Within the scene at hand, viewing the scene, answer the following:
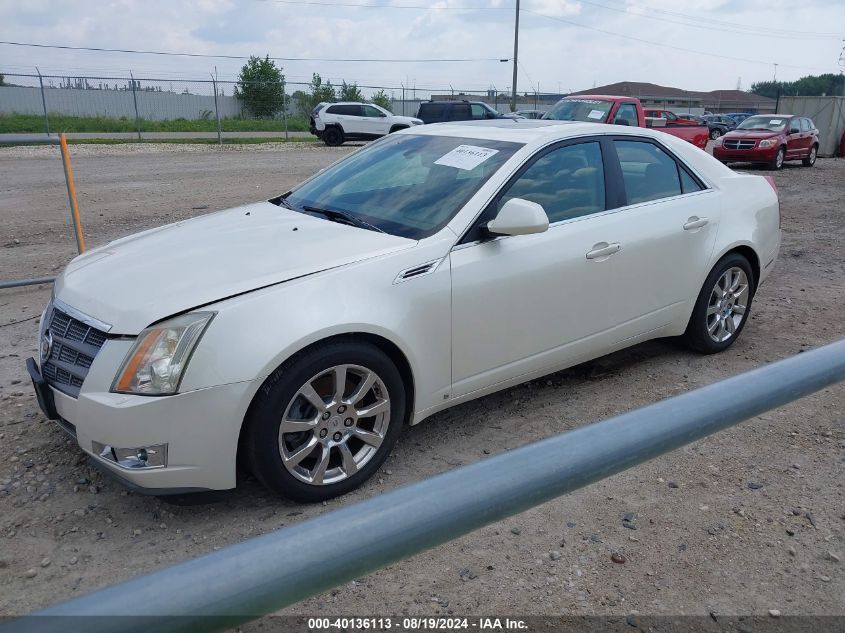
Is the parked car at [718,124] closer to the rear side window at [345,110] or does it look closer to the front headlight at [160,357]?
the rear side window at [345,110]

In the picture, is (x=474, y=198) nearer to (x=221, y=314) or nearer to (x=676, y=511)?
(x=221, y=314)

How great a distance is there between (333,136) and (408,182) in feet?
77.0

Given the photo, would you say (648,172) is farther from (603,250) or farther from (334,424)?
(334,424)

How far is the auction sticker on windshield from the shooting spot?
4039 mm

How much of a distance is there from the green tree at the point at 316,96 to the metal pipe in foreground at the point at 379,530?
3729cm

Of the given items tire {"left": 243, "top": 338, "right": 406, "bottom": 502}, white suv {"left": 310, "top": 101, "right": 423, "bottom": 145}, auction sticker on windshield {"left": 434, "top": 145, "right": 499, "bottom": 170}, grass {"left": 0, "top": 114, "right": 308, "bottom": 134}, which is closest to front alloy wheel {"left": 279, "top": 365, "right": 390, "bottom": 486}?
tire {"left": 243, "top": 338, "right": 406, "bottom": 502}


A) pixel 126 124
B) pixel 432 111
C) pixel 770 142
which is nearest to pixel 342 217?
pixel 770 142

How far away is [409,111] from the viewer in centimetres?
4112

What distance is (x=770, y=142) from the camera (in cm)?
1912

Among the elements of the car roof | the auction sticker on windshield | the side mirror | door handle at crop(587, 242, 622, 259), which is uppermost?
the car roof

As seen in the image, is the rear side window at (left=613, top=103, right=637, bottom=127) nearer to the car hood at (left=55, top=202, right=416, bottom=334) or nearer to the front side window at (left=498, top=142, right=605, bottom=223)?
the front side window at (left=498, top=142, right=605, bottom=223)

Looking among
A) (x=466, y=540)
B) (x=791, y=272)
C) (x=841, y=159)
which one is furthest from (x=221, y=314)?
(x=841, y=159)

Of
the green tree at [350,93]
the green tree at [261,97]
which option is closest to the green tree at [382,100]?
the green tree at [350,93]

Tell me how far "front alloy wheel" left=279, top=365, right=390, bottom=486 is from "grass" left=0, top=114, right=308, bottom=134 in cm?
2700
